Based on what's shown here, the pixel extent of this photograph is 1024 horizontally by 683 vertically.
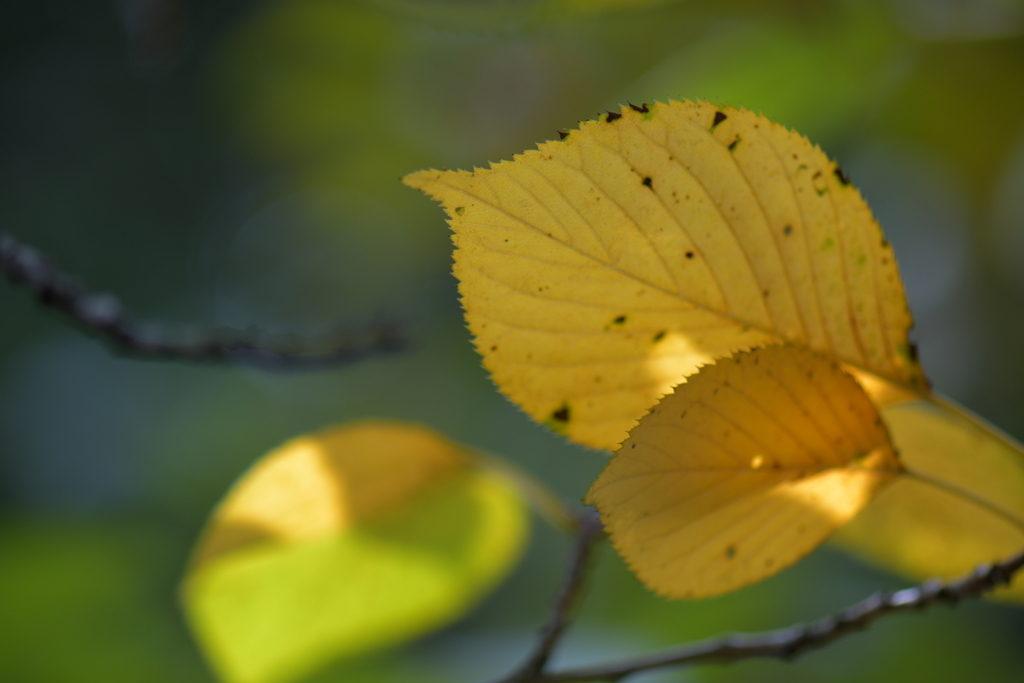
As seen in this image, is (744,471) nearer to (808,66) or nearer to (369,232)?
(808,66)

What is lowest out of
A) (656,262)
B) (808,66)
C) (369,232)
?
(369,232)

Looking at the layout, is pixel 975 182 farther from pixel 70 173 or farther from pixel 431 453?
pixel 70 173

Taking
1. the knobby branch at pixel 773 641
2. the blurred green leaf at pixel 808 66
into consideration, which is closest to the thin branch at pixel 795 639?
the knobby branch at pixel 773 641

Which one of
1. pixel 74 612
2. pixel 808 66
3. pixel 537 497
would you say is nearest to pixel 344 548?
pixel 537 497

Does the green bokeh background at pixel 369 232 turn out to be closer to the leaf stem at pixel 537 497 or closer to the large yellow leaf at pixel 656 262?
the leaf stem at pixel 537 497

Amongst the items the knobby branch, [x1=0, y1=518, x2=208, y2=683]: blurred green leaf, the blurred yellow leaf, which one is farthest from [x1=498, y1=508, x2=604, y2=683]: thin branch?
[x1=0, y1=518, x2=208, y2=683]: blurred green leaf
